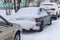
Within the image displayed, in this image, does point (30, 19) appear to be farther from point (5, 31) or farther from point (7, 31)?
point (5, 31)

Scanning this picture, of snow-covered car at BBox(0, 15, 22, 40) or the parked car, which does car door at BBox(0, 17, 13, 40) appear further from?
the parked car

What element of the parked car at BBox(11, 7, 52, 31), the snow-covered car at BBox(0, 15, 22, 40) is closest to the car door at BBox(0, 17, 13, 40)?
the snow-covered car at BBox(0, 15, 22, 40)

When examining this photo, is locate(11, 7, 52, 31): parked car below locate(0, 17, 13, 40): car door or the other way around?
below

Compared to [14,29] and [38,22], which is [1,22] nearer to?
[14,29]

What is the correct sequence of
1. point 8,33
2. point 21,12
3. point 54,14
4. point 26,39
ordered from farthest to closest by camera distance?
point 54,14
point 21,12
point 26,39
point 8,33

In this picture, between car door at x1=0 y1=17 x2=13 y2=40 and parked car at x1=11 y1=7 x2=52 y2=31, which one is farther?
parked car at x1=11 y1=7 x2=52 y2=31

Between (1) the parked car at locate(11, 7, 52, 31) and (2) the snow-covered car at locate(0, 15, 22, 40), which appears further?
(1) the parked car at locate(11, 7, 52, 31)

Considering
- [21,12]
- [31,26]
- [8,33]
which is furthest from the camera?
[21,12]

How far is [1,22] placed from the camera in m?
7.42

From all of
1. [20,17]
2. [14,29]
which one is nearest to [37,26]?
[20,17]

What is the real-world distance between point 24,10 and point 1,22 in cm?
611

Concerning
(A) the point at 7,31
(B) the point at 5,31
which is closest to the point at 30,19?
(A) the point at 7,31

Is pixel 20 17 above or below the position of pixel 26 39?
above

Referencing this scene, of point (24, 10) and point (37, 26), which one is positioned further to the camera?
point (24, 10)
